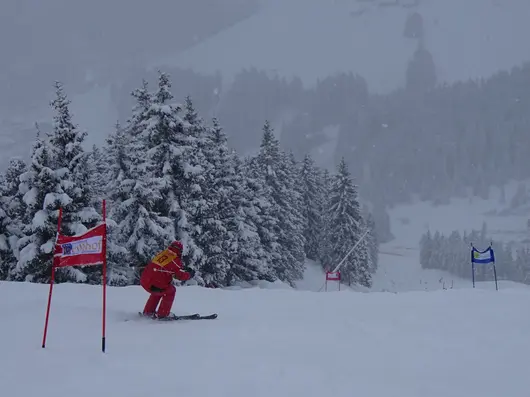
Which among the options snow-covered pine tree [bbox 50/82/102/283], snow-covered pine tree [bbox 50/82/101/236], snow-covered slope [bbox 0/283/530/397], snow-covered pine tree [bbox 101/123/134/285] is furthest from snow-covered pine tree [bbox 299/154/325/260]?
snow-covered slope [bbox 0/283/530/397]

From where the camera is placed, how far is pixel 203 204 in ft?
90.0

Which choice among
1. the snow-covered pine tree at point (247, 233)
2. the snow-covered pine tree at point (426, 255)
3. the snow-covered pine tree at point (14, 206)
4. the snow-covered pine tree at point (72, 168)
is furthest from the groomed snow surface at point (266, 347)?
the snow-covered pine tree at point (426, 255)

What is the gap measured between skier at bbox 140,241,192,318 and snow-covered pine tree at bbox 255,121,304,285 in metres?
29.6

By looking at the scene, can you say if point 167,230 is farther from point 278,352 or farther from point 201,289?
point 278,352

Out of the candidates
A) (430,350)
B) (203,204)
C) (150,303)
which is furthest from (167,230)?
(430,350)

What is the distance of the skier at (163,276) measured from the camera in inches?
395

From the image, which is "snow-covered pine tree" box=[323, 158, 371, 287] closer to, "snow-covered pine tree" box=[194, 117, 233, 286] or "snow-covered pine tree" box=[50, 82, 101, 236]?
"snow-covered pine tree" box=[194, 117, 233, 286]

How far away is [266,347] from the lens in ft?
27.5

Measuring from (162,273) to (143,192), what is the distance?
598 inches

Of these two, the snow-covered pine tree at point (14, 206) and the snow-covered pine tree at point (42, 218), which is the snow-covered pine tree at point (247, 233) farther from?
the snow-covered pine tree at point (14, 206)

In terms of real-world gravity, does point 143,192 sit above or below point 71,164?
below

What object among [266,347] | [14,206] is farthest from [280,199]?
[266,347]

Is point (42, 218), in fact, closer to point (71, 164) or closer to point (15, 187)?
point (71, 164)

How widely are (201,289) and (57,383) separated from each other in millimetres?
9324
